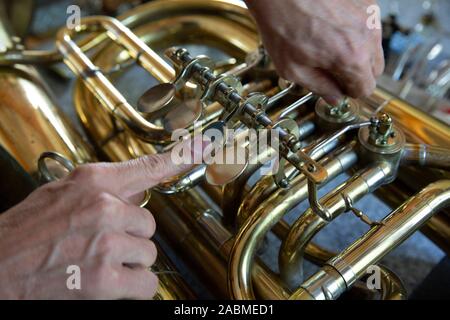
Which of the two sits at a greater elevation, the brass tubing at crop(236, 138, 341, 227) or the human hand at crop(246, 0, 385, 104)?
the human hand at crop(246, 0, 385, 104)

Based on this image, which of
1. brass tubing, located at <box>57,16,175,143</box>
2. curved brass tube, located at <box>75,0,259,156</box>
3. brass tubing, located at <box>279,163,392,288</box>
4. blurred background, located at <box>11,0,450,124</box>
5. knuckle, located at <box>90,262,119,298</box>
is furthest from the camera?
blurred background, located at <box>11,0,450,124</box>

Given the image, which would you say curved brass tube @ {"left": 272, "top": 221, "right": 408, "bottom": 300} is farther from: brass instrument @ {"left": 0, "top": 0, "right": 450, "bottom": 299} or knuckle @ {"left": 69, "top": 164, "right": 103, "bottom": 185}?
knuckle @ {"left": 69, "top": 164, "right": 103, "bottom": 185}

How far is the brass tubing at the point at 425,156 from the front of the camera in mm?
497

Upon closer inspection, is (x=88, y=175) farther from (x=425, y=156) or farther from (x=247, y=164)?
(x=425, y=156)

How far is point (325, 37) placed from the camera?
453mm

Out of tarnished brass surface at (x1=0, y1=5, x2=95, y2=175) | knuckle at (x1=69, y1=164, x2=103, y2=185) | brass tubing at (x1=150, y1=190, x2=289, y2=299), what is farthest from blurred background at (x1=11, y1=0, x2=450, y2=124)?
knuckle at (x1=69, y1=164, x2=103, y2=185)

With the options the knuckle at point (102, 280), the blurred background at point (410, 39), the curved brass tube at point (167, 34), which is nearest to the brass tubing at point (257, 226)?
the knuckle at point (102, 280)

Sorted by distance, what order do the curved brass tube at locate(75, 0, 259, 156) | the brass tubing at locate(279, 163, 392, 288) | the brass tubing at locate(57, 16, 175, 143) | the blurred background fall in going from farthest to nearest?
the blurred background → the curved brass tube at locate(75, 0, 259, 156) → the brass tubing at locate(57, 16, 175, 143) → the brass tubing at locate(279, 163, 392, 288)

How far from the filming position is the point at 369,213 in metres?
0.90

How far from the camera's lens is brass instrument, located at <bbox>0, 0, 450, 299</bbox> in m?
0.45

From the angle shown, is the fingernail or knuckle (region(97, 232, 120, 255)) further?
the fingernail

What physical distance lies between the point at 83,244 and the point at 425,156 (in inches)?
14.7

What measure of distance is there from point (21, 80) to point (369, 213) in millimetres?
696

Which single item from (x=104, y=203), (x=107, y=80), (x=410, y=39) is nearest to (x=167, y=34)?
(x=107, y=80)
